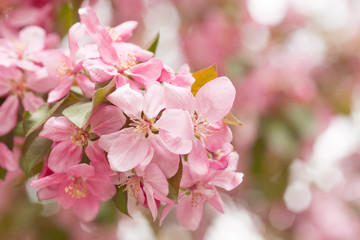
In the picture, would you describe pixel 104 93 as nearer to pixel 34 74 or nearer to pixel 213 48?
pixel 34 74

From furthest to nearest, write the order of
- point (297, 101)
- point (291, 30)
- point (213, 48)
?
point (291, 30) → point (213, 48) → point (297, 101)

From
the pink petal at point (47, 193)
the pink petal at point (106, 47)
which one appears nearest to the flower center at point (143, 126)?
the pink petal at point (106, 47)

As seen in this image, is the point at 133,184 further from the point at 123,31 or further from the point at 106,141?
the point at 123,31

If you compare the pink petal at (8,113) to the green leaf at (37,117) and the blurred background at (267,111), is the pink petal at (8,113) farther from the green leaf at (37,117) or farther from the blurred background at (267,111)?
the blurred background at (267,111)

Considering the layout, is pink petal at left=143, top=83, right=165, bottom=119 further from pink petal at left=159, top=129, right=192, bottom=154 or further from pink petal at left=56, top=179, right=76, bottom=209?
pink petal at left=56, top=179, right=76, bottom=209

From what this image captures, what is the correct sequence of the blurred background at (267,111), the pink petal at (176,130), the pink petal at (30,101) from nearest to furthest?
the pink petal at (176,130)
the pink petal at (30,101)
the blurred background at (267,111)

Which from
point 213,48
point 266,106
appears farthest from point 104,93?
point 213,48
